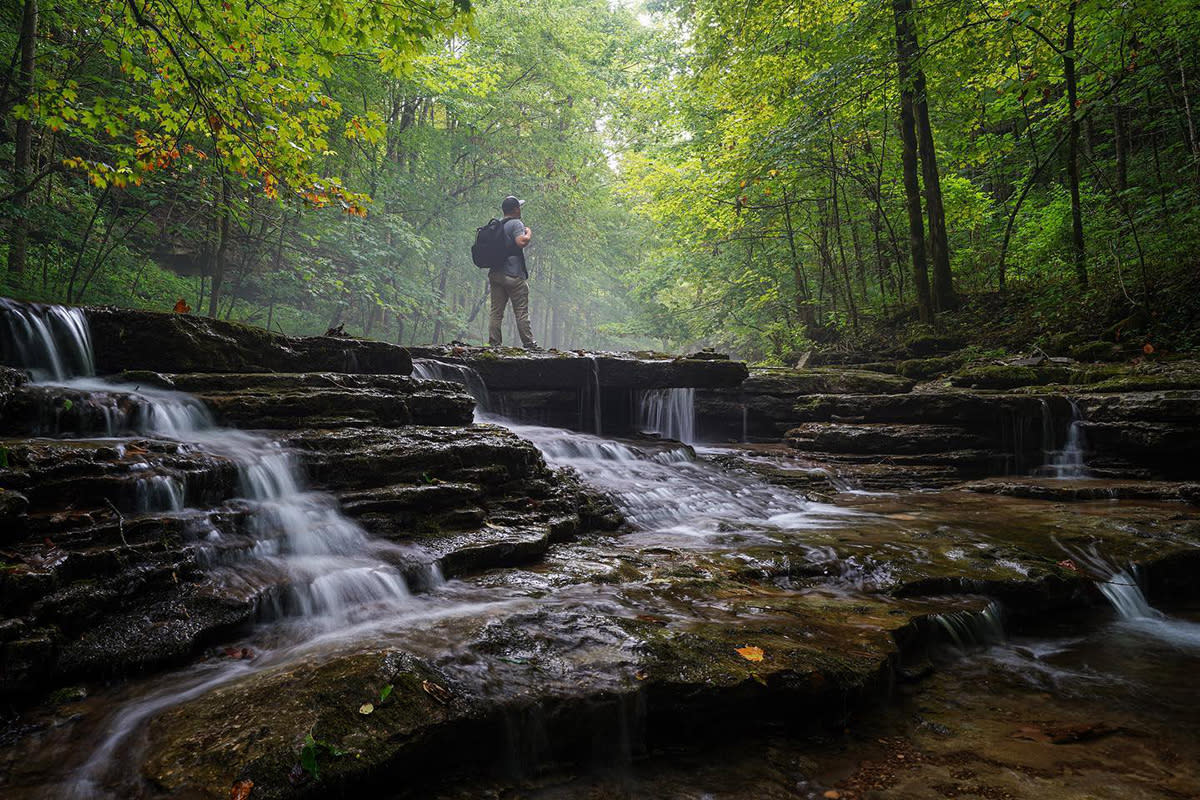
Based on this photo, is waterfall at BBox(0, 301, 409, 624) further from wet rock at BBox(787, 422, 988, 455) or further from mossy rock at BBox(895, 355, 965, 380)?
mossy rock at BBox(895, 355, 965, 380)

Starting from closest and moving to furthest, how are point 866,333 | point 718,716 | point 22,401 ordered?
1. point 718,716
2. point 22,401
3. point 866,333

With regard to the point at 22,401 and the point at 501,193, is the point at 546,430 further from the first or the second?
the point at 501,193

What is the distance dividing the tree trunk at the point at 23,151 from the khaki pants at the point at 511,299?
727 cm

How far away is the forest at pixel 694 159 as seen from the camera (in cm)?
589

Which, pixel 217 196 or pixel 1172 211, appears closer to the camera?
pixel 1172 211

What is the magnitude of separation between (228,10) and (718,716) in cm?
732

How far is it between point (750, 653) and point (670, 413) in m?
8.87

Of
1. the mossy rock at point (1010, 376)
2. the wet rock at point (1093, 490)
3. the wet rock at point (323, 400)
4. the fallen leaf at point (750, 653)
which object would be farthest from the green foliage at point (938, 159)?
the wet rock at point (323, 400)

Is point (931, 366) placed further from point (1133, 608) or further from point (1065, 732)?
point (1065, 732)

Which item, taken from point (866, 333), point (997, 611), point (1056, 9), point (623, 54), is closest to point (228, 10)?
point (997, 611)

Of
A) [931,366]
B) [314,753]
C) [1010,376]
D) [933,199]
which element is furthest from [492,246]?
[314,753]

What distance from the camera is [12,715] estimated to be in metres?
2.28

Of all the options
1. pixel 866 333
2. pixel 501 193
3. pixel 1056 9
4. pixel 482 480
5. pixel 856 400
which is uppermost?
pixel 501 193

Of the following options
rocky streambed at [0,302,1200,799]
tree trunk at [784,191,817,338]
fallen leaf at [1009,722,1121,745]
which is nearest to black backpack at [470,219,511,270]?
rocky streambed at [0,302,1200,799]
